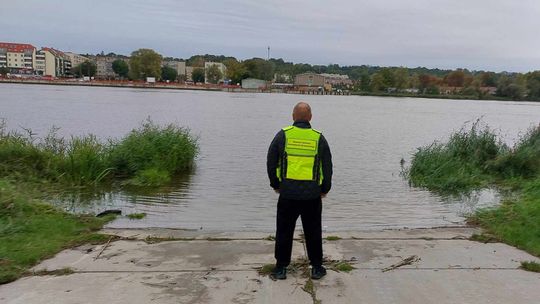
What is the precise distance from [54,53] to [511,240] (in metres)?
207

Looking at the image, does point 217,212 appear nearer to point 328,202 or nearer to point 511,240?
point 328,202

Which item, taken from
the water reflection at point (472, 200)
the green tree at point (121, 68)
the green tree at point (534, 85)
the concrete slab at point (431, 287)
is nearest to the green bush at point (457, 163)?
the water reflection at point (472, 200)

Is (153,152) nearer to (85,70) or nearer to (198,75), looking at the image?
(198,75)

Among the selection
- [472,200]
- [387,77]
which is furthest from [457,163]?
[387,77]

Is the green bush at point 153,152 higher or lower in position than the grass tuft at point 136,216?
higher

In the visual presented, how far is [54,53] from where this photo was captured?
187 meters

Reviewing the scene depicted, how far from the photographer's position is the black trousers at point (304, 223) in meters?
5.13

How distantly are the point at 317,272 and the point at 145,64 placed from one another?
16100 cm

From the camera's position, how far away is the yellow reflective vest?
4.98 m

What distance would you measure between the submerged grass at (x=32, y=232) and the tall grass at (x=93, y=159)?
392 centimetres

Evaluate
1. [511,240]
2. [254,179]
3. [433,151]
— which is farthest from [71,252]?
[433,151]

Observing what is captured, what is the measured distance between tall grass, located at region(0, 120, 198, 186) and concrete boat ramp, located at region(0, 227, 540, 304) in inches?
280

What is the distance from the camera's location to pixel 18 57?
620ft

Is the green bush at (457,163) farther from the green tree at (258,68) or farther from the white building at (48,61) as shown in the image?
the white building at (48,61)
